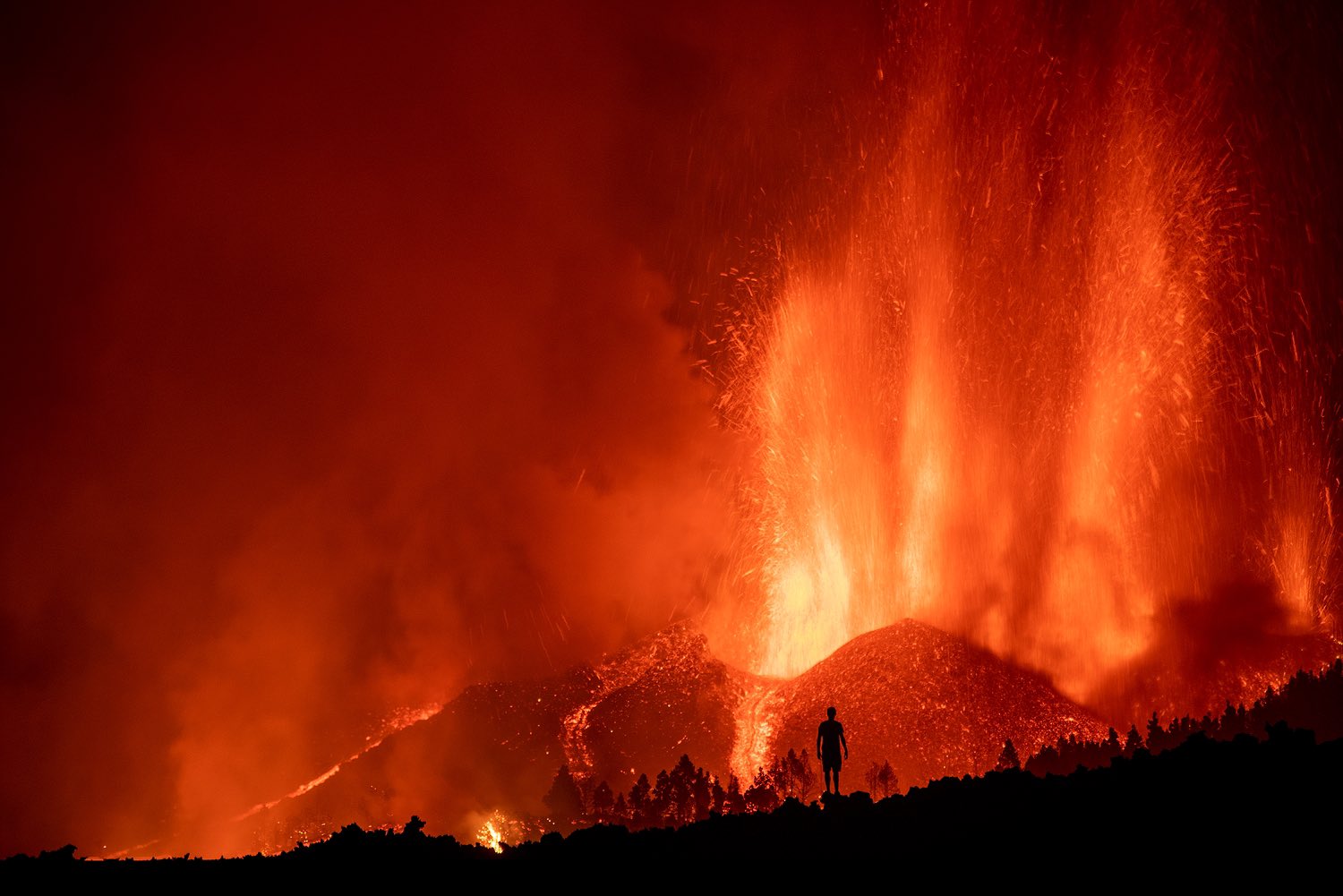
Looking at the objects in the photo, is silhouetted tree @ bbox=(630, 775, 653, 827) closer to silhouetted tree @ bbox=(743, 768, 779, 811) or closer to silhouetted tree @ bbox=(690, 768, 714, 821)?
silhouetted tree @ bbox=(690, 768, 714, 821)

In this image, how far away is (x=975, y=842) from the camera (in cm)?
2331

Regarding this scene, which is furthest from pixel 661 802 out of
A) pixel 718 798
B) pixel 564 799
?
pixel 564 799

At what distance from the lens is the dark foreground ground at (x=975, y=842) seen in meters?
21.5

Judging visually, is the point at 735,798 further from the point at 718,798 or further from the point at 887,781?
the point at 887,781

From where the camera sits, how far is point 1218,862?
69.4ft

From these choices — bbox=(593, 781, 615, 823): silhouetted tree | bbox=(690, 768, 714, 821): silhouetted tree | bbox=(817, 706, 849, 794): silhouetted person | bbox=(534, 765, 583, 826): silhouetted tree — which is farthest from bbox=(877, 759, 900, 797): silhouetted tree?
bbox=(817, 706, 849, 794): silhouetted person

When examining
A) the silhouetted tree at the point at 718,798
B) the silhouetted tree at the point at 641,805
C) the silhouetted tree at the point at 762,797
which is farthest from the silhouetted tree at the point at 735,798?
the silhouetted tree at the point at 641,805

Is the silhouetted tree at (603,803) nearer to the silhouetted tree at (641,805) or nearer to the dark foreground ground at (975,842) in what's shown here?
the silhouetted tree at (641,805)

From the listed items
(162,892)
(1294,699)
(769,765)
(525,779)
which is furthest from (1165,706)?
(162,892)

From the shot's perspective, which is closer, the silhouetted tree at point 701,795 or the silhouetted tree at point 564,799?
the silhouetted tree at point 701,795

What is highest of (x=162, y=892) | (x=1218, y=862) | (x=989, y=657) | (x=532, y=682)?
(x=532, y=682)

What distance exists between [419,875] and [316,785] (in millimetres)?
124797

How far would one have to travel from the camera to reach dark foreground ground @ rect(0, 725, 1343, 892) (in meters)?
21.5

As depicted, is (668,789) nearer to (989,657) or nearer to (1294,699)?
(989,657)
